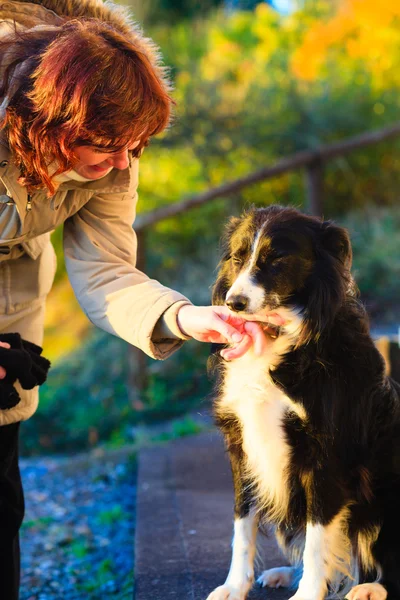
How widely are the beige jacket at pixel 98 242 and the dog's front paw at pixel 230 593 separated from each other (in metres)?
0.76

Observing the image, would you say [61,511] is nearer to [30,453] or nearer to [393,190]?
[30,453]

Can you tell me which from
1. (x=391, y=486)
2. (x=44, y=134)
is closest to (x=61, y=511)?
(x=391, y=486)

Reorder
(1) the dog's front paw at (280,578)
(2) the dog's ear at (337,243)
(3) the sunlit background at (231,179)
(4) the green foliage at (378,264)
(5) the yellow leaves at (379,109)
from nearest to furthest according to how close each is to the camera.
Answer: (2) the dog's ear at (337,243) < (1) the dog's front paw at (280,578) < (3) the sunlit background at (231,179) < (4) the green foliage at (378,264) < (5) the yellow leaves at (379,109)

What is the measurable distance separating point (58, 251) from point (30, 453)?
10.8ft

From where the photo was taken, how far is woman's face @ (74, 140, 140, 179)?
2.37m

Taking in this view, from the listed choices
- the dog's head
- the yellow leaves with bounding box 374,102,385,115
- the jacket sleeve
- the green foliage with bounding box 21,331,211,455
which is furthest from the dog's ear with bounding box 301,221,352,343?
the yellow leaves with bounding box 374,102,385,115

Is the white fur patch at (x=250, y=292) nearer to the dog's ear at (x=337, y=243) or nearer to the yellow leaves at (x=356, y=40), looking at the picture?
the dog's ear at (x=337, y=243)

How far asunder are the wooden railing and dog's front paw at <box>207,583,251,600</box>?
3.90 m

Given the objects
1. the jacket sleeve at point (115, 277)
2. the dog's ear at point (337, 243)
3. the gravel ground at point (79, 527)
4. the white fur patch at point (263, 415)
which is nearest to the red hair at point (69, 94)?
the jacket sleeve at point (115, 277)

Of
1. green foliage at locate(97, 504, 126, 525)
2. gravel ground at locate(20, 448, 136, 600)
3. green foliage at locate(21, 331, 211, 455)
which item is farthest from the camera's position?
green foliage at locate(21, 331, 211, 455)

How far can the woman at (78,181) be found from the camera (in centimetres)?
227

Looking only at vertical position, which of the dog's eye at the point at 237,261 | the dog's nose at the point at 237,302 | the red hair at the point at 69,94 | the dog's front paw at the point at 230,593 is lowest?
the dog's front paw at the point at 230,593

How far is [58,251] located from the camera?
8.98 m

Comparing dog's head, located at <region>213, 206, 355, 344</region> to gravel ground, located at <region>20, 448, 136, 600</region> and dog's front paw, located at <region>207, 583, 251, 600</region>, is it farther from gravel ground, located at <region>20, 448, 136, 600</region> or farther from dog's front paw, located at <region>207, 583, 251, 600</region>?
gravel ground, located at <region>20, 448, 136, 600</region>
